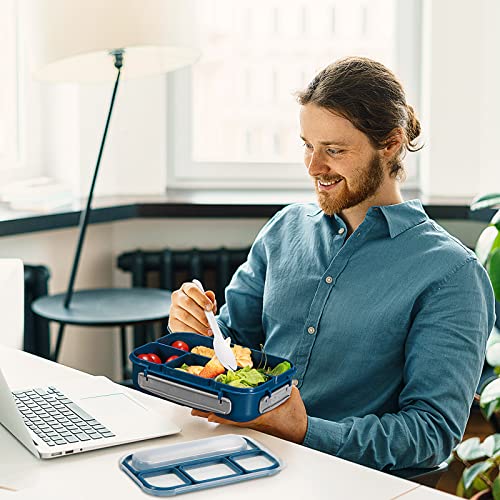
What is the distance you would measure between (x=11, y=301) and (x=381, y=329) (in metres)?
0.69

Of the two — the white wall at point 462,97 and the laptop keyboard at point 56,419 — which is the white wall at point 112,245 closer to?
the white wall at point 462,97

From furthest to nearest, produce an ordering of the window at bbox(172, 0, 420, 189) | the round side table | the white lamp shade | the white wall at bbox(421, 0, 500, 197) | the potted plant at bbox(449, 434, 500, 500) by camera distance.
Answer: the window at bbox(172, 0, 420, 189) < the white wall at bbox(421, 0, 500, 197) < the round side table < the white lamp shade < the potted plant at bbox(449, 434, 500, 500)

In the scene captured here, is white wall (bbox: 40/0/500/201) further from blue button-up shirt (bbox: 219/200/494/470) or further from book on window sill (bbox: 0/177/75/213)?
blue button-up shirt (bbox: 219/200/494/470)

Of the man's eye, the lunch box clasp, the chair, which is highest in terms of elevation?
the man's eye

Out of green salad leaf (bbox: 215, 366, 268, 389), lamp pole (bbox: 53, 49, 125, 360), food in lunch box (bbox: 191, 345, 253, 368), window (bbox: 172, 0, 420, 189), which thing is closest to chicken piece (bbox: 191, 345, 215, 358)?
food in lunch box (bbox: 191, 345, 253, 368)

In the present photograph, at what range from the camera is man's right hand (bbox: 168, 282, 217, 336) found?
1659mm

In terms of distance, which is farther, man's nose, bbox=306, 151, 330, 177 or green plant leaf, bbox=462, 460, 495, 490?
green plant leaf, bbox=462, 460, 495, 490

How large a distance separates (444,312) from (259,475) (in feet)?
1.70

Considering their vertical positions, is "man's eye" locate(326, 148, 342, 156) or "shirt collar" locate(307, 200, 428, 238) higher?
"man's eye" locate(326, 148, 342, 156)

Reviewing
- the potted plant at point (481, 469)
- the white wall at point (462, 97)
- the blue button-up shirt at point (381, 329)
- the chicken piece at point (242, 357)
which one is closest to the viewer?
the chicken piece at point (242, 357)

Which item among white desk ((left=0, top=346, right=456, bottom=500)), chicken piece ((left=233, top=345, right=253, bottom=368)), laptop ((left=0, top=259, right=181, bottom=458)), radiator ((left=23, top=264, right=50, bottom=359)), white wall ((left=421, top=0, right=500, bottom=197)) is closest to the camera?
white desk ((left=0, top=346, right=456, bottom=500))

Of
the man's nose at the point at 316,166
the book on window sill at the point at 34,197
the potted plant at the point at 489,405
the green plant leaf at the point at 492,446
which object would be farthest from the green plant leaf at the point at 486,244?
the book on window sill at the point at 34,197

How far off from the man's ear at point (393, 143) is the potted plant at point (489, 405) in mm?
471

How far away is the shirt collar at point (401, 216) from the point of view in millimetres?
1686
